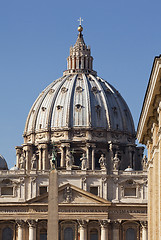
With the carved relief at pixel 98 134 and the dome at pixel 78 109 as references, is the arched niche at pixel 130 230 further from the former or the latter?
the dome at pixel 78 109

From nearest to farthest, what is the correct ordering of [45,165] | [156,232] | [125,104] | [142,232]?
[156,232]
[142,232]
[45,165]
[125,104]

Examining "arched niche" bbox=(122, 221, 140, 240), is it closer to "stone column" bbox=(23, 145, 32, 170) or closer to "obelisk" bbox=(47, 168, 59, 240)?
"stone column" bbox=(23, 145, 32, 170)

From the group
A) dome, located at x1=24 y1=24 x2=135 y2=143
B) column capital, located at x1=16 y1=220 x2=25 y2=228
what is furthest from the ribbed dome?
column capital, located at x1=16 y1=220 x2=25 y2=228

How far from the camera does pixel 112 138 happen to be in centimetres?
12350

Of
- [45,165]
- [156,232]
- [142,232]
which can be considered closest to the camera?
[156,232]

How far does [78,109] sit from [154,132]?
88.2 metres

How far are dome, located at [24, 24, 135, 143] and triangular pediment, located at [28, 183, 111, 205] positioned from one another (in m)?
25.4

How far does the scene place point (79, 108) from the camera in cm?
12712

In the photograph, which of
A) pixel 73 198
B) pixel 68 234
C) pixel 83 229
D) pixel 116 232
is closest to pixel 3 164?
pixel 73 198

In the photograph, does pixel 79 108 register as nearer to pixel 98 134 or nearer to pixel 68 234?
pixel 98 134

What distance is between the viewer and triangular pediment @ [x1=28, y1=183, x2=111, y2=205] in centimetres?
9875

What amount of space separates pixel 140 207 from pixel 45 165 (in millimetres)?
22930

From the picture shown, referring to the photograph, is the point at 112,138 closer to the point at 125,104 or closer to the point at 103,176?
the point at 125,104

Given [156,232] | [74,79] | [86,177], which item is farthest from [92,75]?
[156,232]
